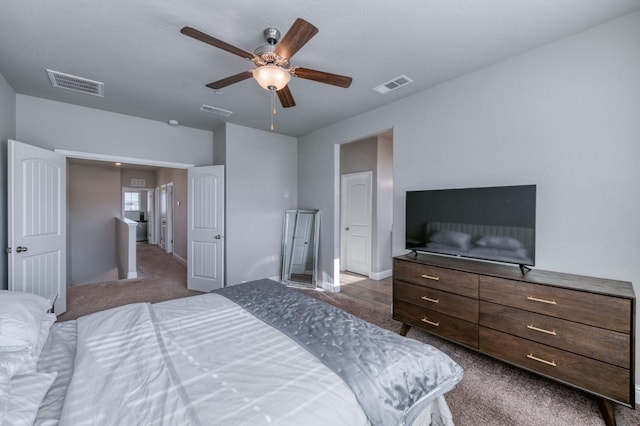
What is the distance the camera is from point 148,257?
716 centimetres

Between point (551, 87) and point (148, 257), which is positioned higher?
point (551, 87)

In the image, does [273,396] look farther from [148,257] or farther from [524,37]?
[148,257]

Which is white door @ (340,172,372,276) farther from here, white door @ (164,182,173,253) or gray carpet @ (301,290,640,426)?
white door @ (164,182,173,253)

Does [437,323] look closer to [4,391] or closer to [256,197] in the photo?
[4,391]

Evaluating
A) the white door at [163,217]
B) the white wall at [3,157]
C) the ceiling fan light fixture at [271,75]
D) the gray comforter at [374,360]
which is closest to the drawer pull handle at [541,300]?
the gray comforter at [374,360]

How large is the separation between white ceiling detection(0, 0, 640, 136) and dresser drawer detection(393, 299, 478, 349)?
239 centimetres

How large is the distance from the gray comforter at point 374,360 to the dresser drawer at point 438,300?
0.94m

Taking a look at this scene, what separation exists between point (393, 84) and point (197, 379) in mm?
3116

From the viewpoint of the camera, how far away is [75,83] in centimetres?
296

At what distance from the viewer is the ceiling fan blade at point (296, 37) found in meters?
1.53

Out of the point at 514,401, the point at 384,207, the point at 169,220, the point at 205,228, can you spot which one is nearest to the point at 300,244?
the point at 205,228

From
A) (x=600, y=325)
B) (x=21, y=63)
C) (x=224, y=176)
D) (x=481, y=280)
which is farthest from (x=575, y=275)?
(x=21, y=63)

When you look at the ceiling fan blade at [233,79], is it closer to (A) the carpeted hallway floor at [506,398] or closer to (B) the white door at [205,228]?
(B) the white door at [205,228]

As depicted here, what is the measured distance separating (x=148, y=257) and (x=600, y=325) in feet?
27.7
